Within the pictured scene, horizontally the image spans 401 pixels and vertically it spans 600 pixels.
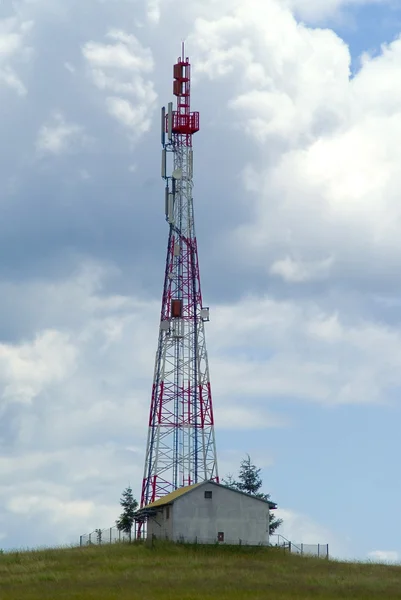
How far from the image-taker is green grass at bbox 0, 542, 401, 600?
64312 millimetres

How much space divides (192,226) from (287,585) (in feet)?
120

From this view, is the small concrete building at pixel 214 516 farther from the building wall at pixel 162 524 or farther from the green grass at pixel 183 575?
the green grass at pixel 183 575

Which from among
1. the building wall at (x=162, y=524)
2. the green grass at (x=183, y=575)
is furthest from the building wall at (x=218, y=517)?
the green grass at (x=183, y=575)

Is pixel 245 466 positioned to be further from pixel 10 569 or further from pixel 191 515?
pixel 10 569

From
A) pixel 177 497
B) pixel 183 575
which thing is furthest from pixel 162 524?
pixel 183 575

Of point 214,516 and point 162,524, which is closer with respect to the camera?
point 214,516

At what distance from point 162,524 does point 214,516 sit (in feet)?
14.2

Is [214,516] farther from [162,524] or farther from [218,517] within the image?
[162,524]

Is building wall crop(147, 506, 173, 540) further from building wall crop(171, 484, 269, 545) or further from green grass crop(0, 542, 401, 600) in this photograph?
green grass crop(0, 542, 401, 600)

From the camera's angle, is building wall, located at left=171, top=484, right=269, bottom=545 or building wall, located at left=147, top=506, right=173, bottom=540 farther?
building wall, located at left=147, top=506, right=173, bottom=540

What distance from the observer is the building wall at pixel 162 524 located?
Answer: 87.4m

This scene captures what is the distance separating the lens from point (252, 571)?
7400 centimetres

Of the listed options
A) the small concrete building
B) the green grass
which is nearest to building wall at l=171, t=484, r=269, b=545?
the small concrete building

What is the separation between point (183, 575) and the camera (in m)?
70.3
